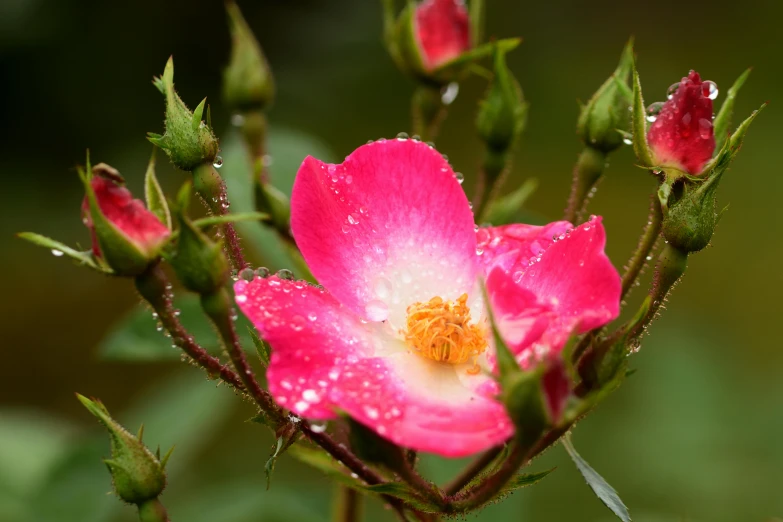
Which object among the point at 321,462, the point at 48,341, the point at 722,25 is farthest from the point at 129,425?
the point at 722,25

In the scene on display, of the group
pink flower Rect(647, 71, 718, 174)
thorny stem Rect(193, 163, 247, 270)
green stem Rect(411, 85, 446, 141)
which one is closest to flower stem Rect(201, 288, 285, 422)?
thorny stem Rect(193, 163, 247, 270)

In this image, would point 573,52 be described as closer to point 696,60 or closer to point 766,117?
point 696,60

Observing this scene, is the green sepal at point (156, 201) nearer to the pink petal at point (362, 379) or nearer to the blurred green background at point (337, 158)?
the pink petal at point (362, 379)

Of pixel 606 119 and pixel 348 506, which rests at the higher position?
pixel 606 119

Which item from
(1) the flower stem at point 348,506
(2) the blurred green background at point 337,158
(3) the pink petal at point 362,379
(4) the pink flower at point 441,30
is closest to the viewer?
(3) the pink petal at point 362,379

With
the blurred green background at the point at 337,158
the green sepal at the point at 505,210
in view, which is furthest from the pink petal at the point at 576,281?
the blurred green background at the point at 337,158

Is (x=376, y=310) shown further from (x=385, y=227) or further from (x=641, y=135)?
(x=641, y=135)

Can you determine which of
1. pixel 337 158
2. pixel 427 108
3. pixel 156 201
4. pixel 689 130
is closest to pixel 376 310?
pixel 156 201
